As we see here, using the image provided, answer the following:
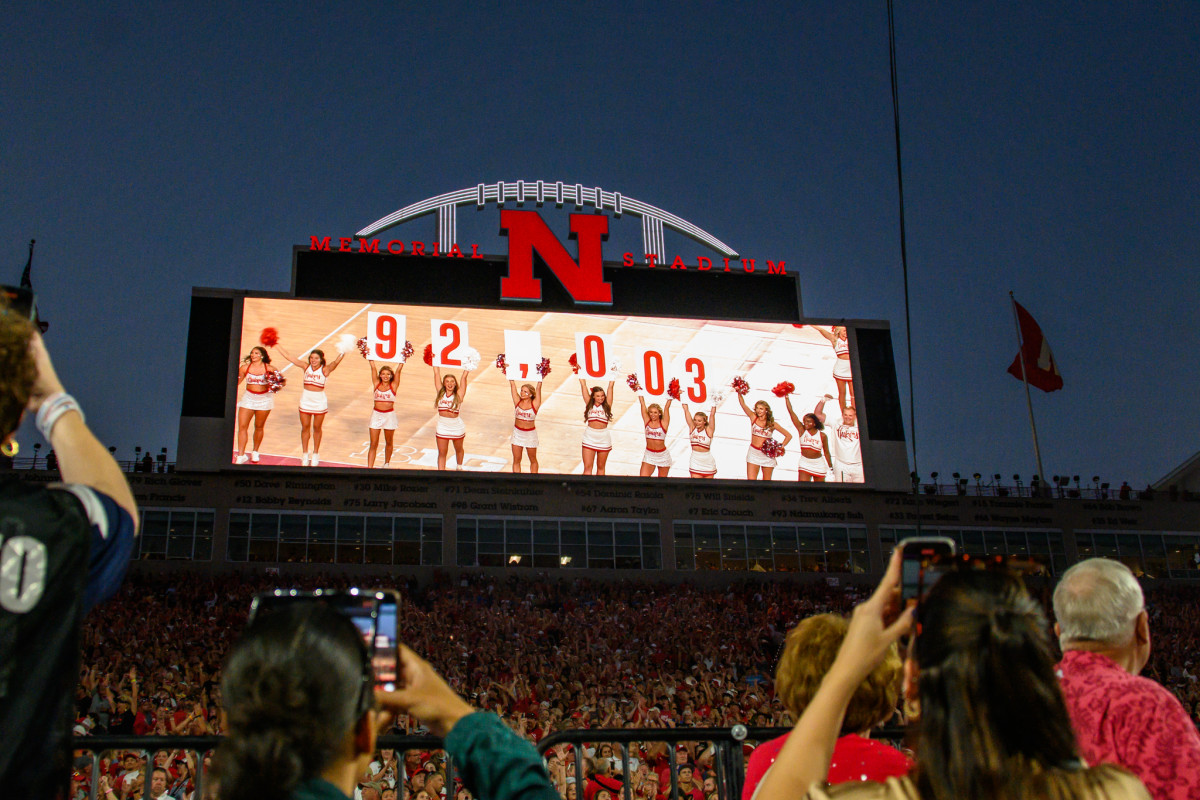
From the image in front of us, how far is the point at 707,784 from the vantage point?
8484mm

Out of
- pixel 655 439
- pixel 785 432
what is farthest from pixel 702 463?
pixel 785 432

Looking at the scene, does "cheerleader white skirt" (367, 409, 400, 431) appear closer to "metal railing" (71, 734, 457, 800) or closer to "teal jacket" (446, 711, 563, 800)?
"metal railing" (71, 734, 457, 800)

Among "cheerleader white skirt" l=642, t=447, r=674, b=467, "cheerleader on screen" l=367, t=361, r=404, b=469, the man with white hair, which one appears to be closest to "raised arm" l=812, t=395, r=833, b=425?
"cheerleader white skirt" l=642, t=447, r=674, b=467

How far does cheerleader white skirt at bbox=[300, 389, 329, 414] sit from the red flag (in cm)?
2195

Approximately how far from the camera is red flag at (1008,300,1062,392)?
106 ft

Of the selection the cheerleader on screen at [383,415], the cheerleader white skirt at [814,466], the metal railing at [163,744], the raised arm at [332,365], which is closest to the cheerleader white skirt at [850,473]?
the cheerleader white skirt at [814,466]

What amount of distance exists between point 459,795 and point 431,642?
10.3 meters

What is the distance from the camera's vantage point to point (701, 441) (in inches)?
1116

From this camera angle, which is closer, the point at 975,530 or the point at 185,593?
the point at 185,593

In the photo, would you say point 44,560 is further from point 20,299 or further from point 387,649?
point 387,649

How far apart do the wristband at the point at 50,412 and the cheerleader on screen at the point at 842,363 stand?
28.3 metres

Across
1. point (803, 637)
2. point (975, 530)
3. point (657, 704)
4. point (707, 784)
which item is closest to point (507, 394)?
point (657, 704)

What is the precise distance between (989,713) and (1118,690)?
153cm

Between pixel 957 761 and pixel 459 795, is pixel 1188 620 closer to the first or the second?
pixel 459 795
